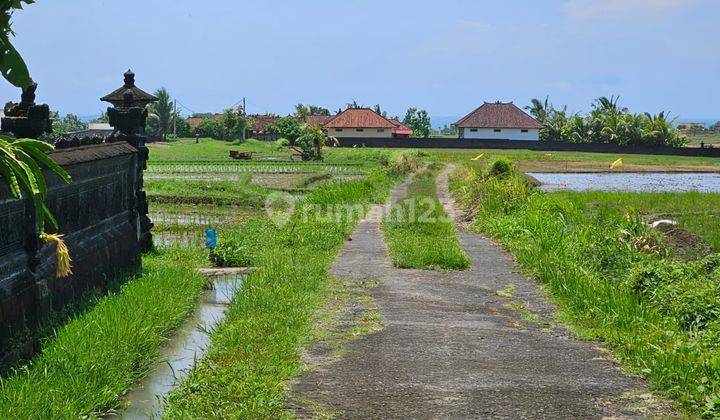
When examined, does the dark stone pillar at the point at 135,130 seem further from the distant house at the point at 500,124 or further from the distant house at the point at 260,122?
the distant house at the point at 260,122

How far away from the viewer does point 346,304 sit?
10.1m

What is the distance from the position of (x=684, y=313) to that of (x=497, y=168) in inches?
Answer: 664

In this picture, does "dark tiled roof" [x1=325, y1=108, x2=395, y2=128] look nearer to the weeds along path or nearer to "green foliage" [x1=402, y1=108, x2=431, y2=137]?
"green foliage" [x1=402, y1=108, x2=431, y2=137]

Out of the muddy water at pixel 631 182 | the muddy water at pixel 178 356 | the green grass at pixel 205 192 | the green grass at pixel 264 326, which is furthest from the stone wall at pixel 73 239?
the muddy water at pixel 631 182

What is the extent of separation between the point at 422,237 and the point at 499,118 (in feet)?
199

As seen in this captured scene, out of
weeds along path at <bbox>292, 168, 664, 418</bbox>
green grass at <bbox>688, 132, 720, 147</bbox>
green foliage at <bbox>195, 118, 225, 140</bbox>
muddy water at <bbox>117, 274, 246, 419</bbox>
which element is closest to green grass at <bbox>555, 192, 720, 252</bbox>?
weeds along path at <bbox>292, 168, 664, 418</bbox>

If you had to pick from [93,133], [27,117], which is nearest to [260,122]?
[93,133]

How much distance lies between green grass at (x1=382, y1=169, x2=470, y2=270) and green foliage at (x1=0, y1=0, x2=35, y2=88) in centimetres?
707

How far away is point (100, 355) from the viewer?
7.15 m

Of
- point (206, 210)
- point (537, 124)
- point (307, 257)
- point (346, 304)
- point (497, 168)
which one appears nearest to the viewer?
point (346, 304)

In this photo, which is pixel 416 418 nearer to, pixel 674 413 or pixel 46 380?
pixel 674 413

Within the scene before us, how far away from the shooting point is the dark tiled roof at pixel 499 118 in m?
74.0

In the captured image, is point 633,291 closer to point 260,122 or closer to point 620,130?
point 620,130

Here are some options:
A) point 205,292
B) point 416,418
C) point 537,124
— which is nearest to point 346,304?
point 205,292
